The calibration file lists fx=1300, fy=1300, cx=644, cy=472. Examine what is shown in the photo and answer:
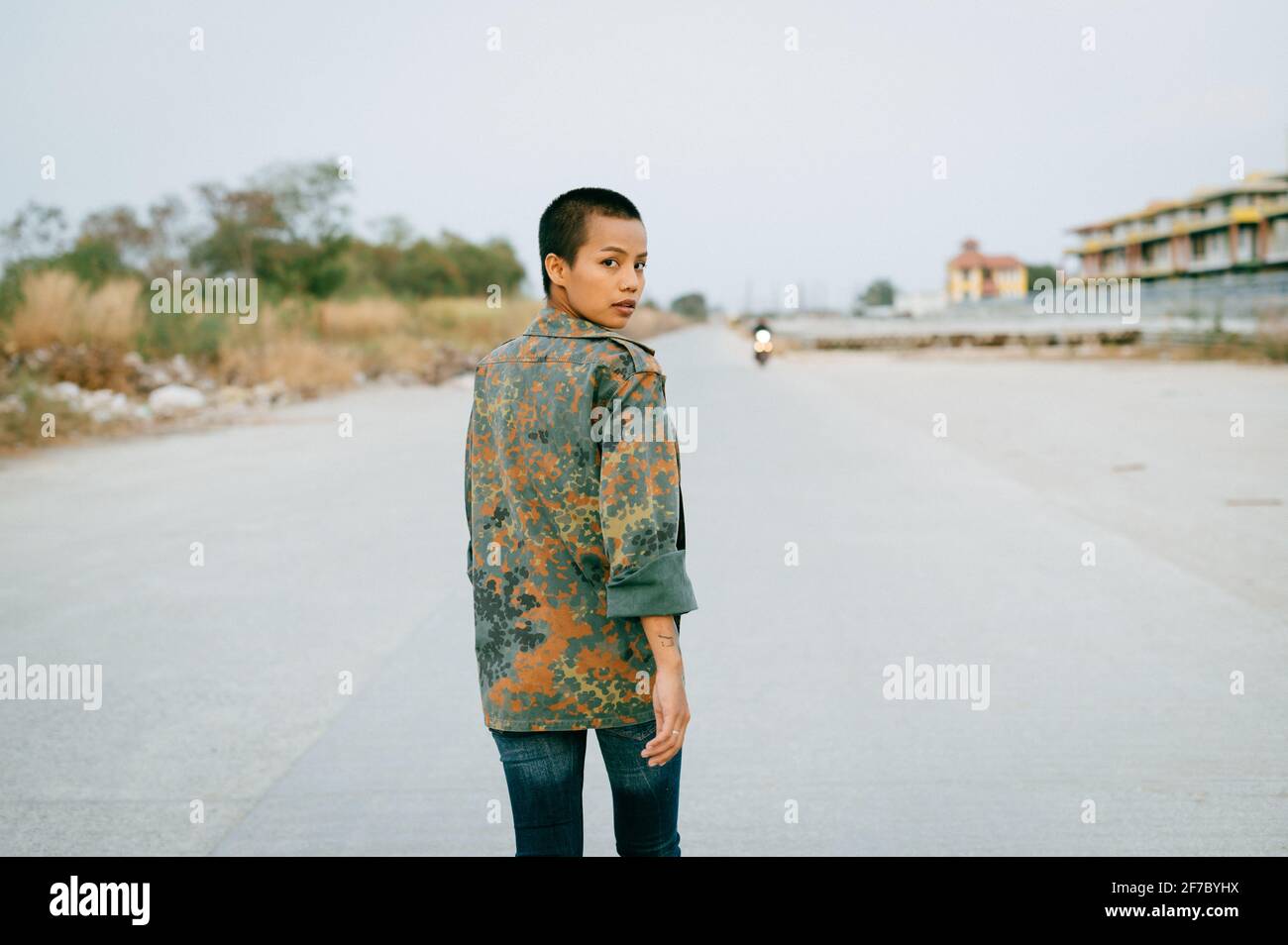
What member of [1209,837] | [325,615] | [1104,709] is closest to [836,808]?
[1209,837]

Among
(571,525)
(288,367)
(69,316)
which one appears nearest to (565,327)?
(571,525)

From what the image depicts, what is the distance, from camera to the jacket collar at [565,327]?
231 centimetres

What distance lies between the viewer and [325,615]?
6855mm

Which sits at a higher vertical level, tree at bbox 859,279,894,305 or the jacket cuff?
tree at bbox 859,279,894,305

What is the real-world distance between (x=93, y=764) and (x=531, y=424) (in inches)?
124

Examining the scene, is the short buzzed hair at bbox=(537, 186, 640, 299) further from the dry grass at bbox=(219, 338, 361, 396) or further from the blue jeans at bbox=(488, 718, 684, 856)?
the dry grass at bbox=(219, 338, 361, 396)

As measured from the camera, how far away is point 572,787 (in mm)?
2465

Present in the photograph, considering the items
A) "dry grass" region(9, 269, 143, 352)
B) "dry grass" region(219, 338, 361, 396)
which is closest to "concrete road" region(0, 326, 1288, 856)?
"dry grass" region(9, 269, 143, 352)

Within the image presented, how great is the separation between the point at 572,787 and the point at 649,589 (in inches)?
19.1

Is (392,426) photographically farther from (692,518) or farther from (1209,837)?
(1209,837)

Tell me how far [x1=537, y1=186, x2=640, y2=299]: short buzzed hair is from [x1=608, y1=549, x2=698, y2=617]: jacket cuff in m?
0.57

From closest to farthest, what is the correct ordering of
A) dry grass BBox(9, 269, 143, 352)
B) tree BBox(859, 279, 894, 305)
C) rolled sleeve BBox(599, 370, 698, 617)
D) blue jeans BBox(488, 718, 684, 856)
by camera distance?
rolled sleeve BBox(599, 370, 698, 617), blue jeans BBox(488, 718, 684, 856), dry grass BBox(9, 269, 143, 352), tree BBox(859, 279, 894, 305)

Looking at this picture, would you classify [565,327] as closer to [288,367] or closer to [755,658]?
[755,658]

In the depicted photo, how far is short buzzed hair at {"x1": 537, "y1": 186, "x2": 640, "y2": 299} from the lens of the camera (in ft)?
7.81
